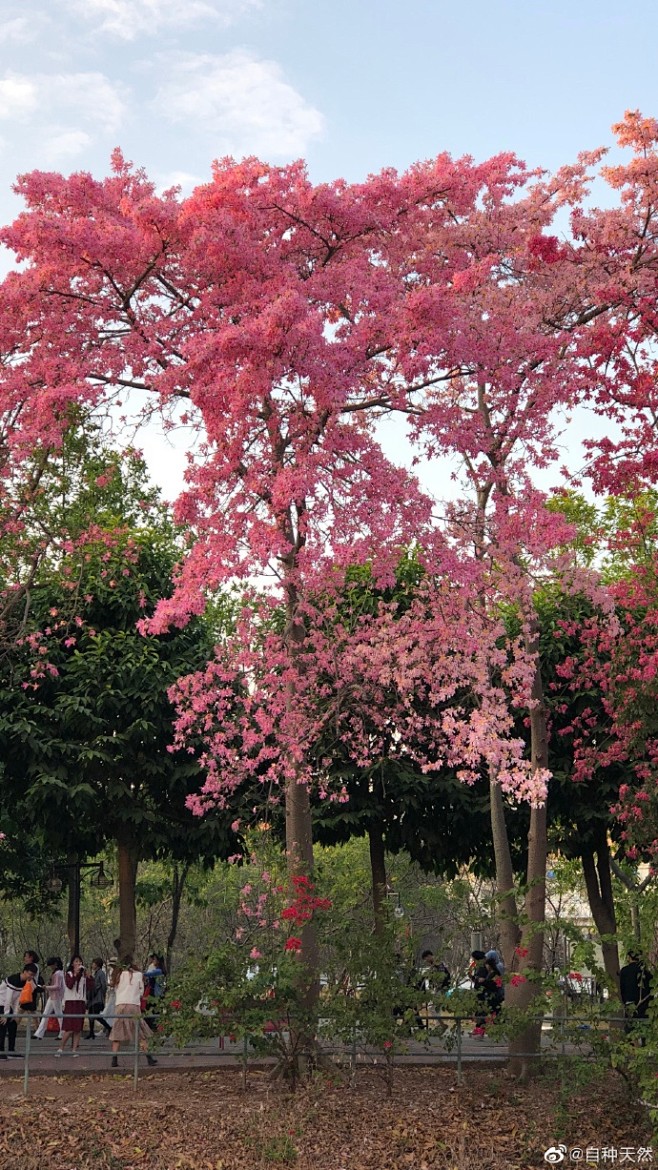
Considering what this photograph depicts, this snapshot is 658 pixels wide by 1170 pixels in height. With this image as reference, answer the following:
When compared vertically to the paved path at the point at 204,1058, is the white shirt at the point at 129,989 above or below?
above

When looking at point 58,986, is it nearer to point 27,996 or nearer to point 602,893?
point 27,996

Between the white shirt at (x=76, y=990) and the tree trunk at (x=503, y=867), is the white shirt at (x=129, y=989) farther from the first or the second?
the tree trunk at (x=503, y=867)

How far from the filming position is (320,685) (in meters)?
20.0

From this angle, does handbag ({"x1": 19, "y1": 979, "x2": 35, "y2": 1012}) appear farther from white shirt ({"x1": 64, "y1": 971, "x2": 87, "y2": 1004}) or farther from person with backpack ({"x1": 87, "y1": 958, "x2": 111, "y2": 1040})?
person with backpack ({"x1": 87, "y1": 958, "x2": 111, "y2": 1040})

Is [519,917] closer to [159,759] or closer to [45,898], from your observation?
[159,759]

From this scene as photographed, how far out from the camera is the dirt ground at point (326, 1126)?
38.2 ft

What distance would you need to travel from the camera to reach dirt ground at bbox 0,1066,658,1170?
11.7 m

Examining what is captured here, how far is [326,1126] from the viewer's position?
12.8 meters

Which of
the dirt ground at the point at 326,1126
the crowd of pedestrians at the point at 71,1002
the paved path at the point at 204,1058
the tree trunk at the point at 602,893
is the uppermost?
the tree trunk at the point at 602,893

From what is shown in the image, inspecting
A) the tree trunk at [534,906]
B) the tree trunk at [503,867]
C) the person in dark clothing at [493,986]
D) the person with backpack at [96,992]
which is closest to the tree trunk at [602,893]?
the person in dark clothing at [493,986]

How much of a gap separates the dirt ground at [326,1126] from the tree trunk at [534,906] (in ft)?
2.42

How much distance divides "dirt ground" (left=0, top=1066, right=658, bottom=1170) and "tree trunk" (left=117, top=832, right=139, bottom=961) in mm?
7528

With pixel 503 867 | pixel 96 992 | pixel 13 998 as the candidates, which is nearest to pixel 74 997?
pixel 13 998

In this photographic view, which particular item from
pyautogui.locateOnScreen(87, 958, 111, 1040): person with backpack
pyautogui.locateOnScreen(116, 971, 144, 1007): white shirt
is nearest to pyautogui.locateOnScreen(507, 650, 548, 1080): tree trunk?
pyautogui.locateOnScreen(116, 971, 144, 1007): white shirt
